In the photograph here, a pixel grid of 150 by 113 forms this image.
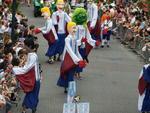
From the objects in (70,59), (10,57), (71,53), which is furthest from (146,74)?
(10,57)

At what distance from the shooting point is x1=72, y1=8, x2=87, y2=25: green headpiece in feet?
54.1

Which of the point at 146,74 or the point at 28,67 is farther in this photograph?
the point at 146,74

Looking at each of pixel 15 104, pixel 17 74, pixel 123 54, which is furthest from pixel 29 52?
pixel 123 54

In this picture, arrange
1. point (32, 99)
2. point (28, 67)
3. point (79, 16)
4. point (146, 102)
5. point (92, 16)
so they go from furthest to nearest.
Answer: point (92, 16)
point (79, 16)
point (146, 102)
point (32, 99)
point (28, 67)

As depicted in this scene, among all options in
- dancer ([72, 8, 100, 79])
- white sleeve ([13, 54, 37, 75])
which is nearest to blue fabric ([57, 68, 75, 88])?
dancer ([72, 8, 100, 79])

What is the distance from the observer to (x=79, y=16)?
16.7 m

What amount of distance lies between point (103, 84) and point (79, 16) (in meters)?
2.21

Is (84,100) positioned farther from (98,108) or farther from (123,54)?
(123,54)

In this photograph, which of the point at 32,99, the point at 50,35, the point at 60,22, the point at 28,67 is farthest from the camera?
the point at 50,35

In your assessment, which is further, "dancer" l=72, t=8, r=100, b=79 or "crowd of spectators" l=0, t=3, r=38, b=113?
"dancer" l=72, t=8, r=100, b=79

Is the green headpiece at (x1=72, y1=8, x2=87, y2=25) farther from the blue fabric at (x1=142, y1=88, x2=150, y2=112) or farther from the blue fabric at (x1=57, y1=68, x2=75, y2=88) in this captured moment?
the blue fabric at (x1=142, y1=88, x2=150, y2=112)

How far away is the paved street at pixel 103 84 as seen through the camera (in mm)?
15031

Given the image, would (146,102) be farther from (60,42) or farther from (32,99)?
(60,42)

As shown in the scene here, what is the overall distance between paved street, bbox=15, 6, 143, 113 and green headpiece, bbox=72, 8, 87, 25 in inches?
70.8
